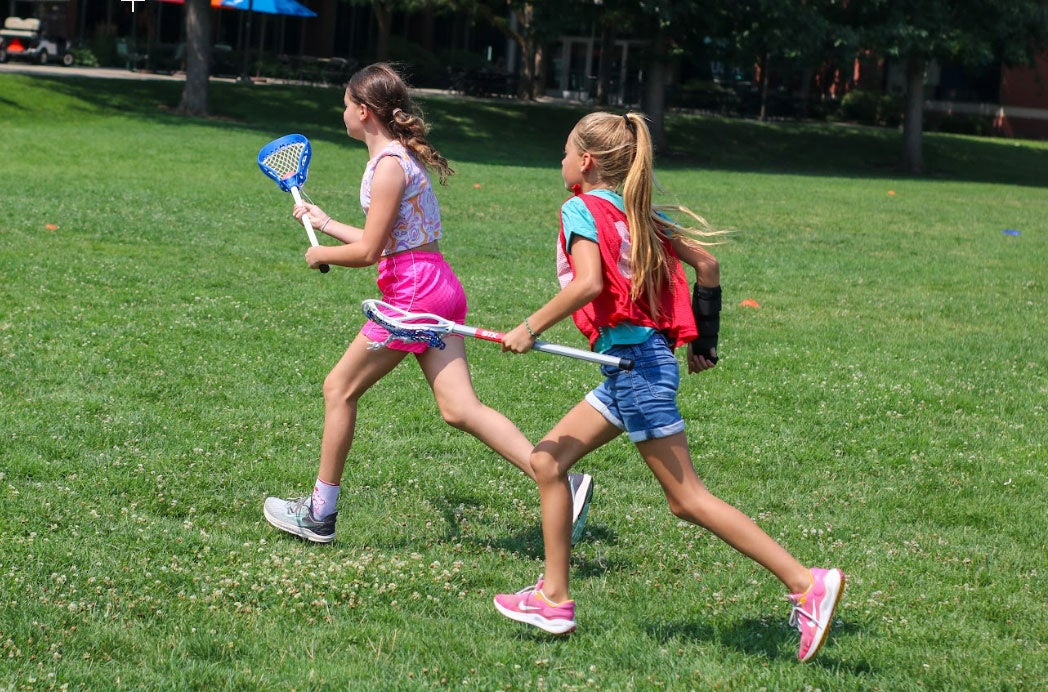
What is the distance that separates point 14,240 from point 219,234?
2.23m

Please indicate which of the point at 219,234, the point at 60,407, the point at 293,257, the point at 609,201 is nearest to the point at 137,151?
the point at 219,234

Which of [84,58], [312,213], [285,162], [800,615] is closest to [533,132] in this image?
[84,58]

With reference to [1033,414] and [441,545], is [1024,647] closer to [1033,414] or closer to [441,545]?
[441,545]

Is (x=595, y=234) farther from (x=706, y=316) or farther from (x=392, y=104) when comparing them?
(x=392, y=104)

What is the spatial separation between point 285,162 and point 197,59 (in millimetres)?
26385

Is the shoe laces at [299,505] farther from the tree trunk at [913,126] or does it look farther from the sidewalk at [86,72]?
the tree trunk at [913,126]

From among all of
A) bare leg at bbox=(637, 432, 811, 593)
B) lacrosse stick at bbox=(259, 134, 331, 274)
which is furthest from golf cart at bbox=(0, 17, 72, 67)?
bare leg at bbox=(637, 432, 811, 593)

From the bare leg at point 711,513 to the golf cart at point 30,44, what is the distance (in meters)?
39.2

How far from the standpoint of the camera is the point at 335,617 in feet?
14.6

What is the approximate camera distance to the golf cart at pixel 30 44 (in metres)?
38.8

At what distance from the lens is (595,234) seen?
4137 mm

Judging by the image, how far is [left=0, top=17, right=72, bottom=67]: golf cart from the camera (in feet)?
127

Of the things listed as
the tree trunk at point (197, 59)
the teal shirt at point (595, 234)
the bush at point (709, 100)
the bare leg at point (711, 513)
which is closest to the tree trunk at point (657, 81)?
the bush at point (709, 100)

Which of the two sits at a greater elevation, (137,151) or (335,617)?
(137,151)
